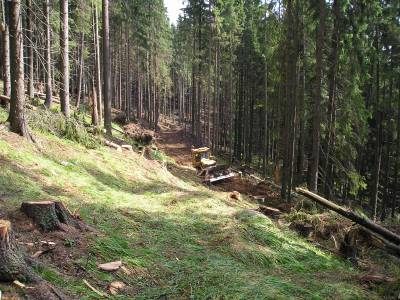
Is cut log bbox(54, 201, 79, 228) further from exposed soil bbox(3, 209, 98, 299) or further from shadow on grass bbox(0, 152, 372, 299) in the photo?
shadow on grass bbox(0, 152, 372, 299)

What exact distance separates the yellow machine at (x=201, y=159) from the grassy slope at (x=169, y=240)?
36.3 ft

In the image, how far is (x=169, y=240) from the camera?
26.1 ft

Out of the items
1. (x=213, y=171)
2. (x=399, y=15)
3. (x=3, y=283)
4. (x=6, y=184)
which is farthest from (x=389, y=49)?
(x=3, y=283)

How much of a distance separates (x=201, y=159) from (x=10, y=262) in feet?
70.1

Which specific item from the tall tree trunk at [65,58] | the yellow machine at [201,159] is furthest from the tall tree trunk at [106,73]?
the yellow machine at [201,159]

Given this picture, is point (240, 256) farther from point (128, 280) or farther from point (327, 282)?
point (128, 280)

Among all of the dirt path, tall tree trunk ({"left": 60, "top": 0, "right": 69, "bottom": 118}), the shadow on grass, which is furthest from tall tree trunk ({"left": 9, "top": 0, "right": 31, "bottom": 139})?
the dirt path

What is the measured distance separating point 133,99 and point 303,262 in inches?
2287

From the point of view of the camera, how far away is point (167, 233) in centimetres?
836

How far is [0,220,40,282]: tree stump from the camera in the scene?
4.44 m

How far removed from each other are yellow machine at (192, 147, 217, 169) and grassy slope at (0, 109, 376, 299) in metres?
11.1

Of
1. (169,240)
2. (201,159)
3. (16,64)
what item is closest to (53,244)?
(169,240)

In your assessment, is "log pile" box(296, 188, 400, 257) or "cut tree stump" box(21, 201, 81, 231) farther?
"log pile" box(296, 188, 400, 257)

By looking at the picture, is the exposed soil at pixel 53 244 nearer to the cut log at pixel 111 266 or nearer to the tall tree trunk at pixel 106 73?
the cut log at pixel 111 266
